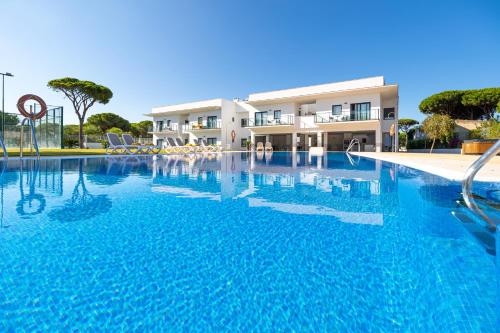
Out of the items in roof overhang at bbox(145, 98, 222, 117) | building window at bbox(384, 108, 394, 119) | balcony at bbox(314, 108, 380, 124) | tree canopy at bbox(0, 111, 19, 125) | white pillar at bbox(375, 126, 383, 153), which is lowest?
white pillar at bbox(375, 126, 383, 153)

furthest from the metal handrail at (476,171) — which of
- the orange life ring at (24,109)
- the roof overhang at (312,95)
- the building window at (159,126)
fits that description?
the building window at (159,126)

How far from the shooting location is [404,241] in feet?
7.58

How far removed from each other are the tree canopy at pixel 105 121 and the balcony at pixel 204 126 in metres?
19.9

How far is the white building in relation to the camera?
22188 mm

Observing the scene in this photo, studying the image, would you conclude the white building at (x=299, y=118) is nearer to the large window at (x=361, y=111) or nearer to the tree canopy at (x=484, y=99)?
the large window at (x=361, y=111)

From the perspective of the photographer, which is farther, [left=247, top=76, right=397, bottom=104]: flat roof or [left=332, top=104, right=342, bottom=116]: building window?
[left=332, top=104, right=342, bottom=116]: building window

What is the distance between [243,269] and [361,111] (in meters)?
23.0

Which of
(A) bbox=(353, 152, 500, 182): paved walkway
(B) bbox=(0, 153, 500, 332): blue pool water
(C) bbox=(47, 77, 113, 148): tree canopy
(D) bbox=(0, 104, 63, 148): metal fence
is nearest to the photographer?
(B) bbox=(0, 153, 500, 332): blue pool water

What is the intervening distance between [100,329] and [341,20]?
22771mm

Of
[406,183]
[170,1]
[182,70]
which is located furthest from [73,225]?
[182,70]

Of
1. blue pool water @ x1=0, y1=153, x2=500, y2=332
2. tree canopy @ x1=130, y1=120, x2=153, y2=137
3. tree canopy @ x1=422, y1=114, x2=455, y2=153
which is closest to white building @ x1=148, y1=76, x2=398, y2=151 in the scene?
tree canopy @ x1=422, y1=114, x2=455, y2=153

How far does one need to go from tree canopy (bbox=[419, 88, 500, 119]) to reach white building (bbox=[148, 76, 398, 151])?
1147 centimetres

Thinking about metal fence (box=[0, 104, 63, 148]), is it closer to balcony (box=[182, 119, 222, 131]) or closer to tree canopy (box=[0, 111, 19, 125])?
tree canopy (box=[0, 111, 19, 125])

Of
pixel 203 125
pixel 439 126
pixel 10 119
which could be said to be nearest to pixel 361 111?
pixel 439 126
